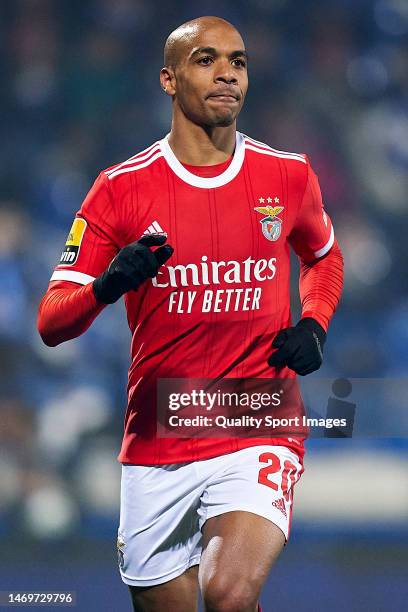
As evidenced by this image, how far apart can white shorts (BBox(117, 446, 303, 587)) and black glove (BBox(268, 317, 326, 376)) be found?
0.75 feet

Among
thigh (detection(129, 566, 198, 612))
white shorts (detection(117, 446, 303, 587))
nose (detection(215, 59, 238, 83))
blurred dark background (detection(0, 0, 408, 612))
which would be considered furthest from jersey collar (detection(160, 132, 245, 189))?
blurred dark background (detection(0, 0, 408, 612))

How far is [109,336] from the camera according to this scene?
5.35 metres

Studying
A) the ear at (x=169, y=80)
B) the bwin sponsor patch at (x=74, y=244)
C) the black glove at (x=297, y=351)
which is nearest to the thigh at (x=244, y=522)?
the black glove at (x=297, y=351)

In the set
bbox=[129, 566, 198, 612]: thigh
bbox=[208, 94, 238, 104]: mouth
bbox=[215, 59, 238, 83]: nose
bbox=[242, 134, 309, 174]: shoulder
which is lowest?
bbox=[129, 566, 198, 612]: thigh

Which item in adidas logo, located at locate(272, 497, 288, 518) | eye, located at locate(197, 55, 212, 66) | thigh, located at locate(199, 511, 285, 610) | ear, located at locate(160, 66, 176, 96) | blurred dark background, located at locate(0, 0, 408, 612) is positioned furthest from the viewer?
blurred dark background, located at locate(0, 0, 408, 612)

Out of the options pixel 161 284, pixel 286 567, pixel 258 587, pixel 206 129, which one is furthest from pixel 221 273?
pixel 286 567

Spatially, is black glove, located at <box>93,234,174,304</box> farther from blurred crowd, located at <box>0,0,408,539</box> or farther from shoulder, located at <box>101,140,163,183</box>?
blurred crowd, located at <box>0,0,408,539</box>

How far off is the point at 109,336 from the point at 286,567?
1.32m

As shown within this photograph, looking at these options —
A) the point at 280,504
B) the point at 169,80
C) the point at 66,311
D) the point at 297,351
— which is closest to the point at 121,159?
the point at 169,80

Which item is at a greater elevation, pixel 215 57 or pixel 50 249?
pixel 215 57

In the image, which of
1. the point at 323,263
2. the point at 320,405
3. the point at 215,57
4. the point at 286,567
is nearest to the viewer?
the point at 215,57

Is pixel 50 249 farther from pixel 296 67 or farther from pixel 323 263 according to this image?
pixel 323 263

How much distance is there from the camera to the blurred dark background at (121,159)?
17.1 feet

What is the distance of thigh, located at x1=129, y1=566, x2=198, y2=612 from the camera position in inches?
127
